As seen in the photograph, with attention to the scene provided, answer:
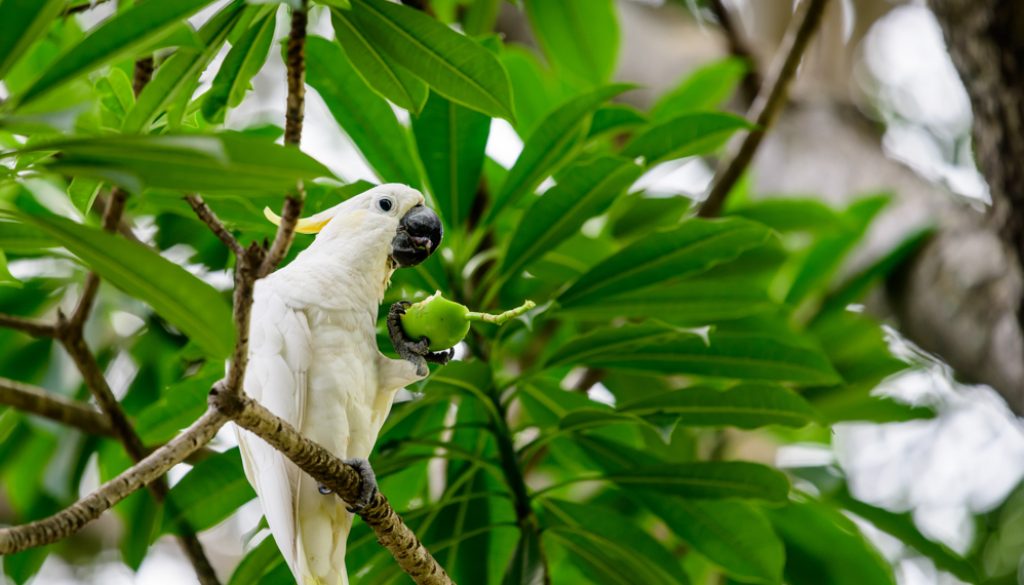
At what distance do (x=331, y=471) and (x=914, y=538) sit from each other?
126 cm

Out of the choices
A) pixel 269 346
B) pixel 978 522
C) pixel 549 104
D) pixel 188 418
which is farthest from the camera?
pixel 978 522

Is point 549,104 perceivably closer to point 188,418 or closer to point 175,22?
point 188,418

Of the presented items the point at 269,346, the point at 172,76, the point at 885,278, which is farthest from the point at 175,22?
the point at 885,278

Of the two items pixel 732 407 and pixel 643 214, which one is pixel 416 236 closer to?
pixel 732 407

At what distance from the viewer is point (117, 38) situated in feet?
2.94

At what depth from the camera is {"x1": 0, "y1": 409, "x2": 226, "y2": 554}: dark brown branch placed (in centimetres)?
86

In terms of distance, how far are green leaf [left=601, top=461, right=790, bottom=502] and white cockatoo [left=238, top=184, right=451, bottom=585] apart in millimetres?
517

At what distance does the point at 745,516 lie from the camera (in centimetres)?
162

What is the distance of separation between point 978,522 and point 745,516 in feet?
6.07

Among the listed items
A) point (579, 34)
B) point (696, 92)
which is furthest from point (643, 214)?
point (579, 34)

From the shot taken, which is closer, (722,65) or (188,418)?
(188,418)

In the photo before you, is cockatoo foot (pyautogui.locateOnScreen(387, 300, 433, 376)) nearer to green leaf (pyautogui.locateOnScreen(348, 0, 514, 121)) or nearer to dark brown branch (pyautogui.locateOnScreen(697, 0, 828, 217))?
green leaf (pyautogui.locateOnScreen(348, 0, 514, 121))

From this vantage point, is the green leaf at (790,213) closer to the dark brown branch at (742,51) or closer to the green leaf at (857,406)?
the green leaf at (857,406)

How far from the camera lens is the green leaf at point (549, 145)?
1539mm
